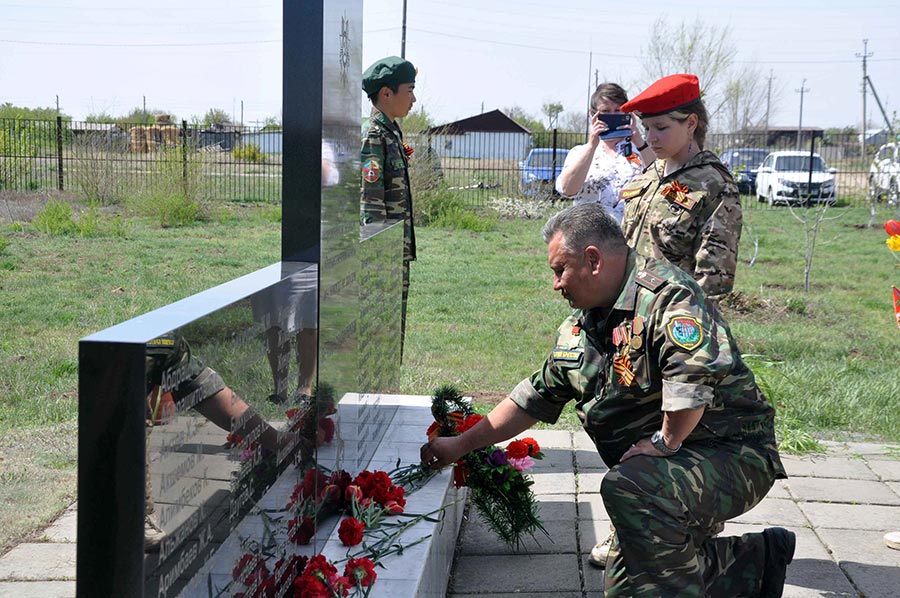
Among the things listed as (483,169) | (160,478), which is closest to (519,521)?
(160,478)

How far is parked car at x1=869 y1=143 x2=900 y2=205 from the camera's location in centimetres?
1221

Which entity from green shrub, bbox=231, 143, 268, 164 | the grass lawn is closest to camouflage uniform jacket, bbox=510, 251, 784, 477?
the grass lawn

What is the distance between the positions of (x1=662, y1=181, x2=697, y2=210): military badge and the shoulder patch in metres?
0.84

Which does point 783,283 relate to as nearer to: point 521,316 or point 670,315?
point 521,316

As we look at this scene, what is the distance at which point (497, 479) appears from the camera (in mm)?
3660

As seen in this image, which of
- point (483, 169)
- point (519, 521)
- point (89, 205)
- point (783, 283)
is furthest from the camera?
point (483, 169)

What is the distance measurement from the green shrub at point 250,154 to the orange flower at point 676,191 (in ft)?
45.7

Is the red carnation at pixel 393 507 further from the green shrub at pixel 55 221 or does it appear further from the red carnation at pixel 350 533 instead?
the green shrub at pixel 55 221

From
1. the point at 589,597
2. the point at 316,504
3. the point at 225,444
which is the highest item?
the point at 225,444

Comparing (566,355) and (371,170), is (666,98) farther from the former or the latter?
(371,170)

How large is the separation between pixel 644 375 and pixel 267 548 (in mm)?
1166

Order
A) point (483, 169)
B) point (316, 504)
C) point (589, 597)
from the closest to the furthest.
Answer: point (316, 504) → point (589, 597) → point (483, 169)

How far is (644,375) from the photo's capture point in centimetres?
280

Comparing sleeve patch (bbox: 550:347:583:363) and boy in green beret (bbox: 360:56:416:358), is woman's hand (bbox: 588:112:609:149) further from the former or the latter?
sleeve patch (bbox: 550:347:583:363)
